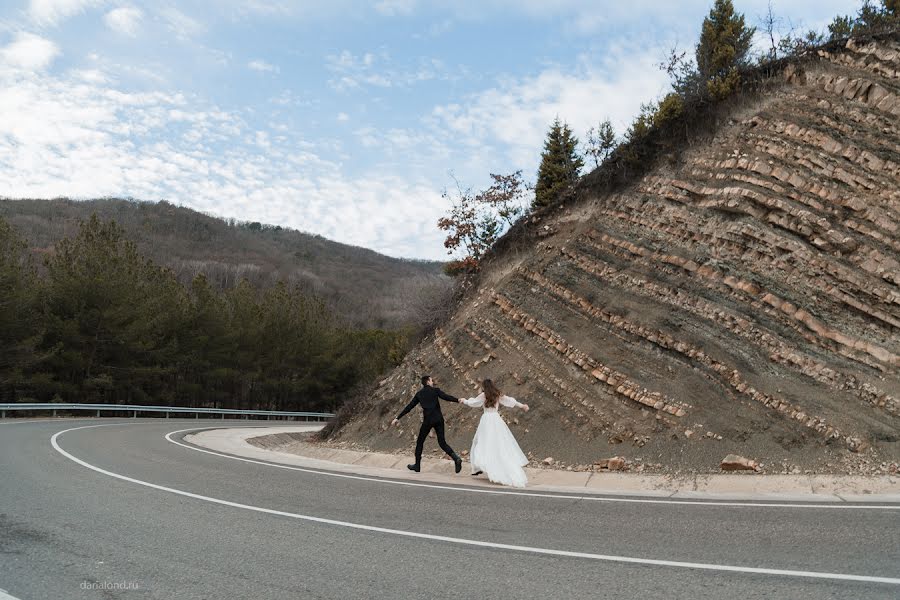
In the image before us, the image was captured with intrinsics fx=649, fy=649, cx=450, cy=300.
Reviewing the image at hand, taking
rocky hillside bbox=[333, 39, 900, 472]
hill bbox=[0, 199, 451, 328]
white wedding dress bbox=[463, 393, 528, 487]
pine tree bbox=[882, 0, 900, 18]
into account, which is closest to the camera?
white wedding dress bbox=[463, 393, 528, 487]

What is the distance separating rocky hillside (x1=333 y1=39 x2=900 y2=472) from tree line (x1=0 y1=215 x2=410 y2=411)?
14.0 m

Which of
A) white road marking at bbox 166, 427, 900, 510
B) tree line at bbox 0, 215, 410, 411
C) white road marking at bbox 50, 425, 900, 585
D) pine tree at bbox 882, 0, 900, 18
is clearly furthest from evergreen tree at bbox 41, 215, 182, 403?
pine tree at bbox 882, 0, 900, 18

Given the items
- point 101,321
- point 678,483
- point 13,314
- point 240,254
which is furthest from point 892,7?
point 240,254

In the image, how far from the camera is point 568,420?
12547mm

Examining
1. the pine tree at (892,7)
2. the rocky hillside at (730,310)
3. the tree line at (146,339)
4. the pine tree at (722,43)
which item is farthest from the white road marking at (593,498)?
the pine tree at (892,7)

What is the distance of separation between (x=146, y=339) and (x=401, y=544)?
3497 centimetres

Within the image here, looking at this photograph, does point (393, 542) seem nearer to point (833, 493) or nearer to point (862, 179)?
point (833, 493)

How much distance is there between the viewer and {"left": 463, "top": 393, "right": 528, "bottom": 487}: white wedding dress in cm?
984

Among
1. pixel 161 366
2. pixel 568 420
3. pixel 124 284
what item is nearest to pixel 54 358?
pixel 124 284

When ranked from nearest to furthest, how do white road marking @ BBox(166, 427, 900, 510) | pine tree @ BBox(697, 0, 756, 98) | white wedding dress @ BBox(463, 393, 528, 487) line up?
white road marking @ BBox(166, 427, 900, 510), white wedding dress @ BBox(463, 393, 528, 487), pine tree @ BBox(697, 0, 756, 98)

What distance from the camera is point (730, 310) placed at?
12352mm

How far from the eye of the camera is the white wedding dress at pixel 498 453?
984 cm

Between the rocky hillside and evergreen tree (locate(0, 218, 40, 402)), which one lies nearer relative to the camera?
the rocky hillside

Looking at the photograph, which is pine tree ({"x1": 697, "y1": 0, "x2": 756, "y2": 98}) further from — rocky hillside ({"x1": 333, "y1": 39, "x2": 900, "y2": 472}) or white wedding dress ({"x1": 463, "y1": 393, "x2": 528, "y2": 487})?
white wedding dress ({"x1": 463, "y1": 393, "x2": 528, "y2": 487})
